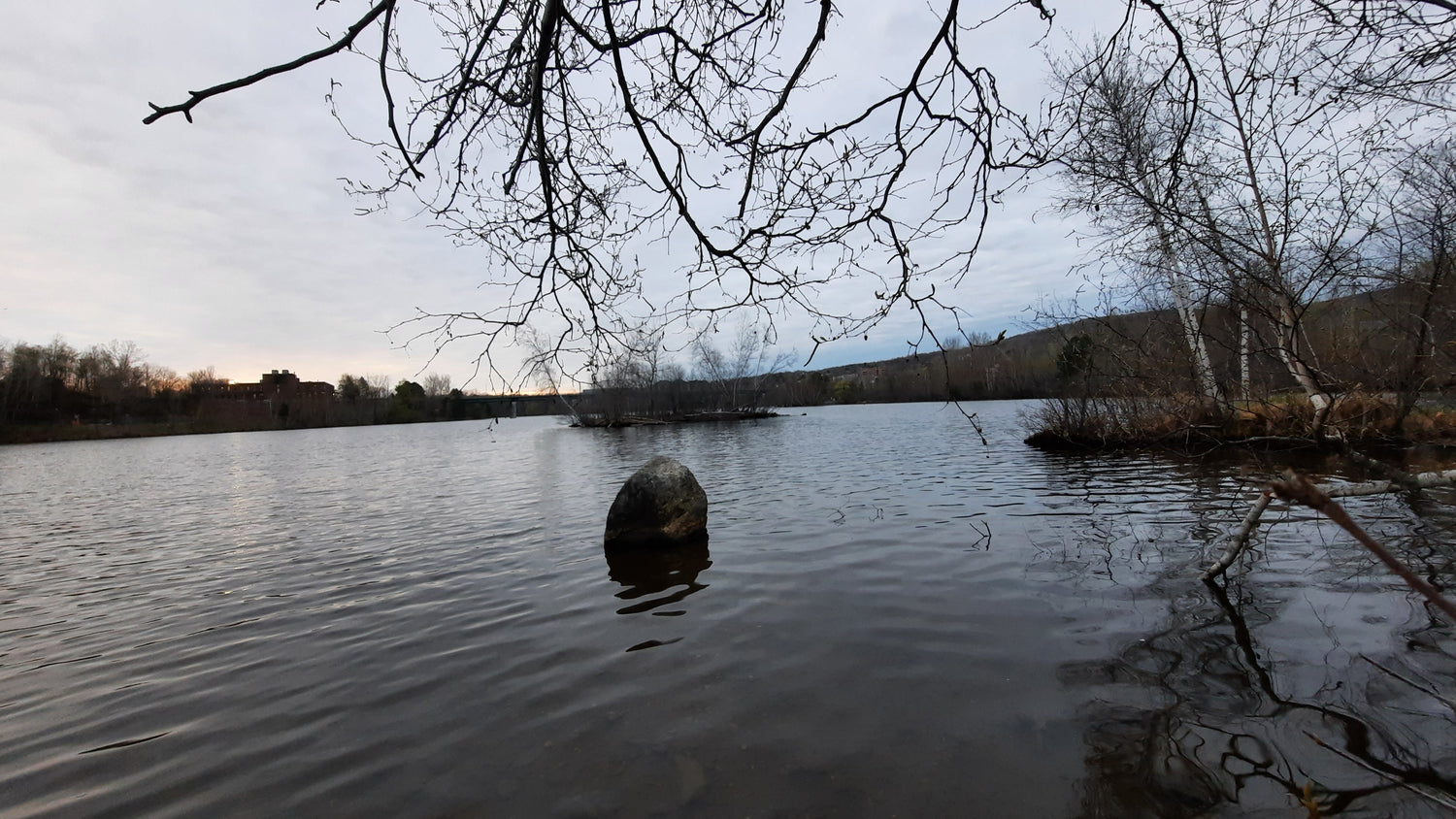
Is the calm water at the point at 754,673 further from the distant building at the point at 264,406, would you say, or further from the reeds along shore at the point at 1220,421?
the distant building at the point at 264,406

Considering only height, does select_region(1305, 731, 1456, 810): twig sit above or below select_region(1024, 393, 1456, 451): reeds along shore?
below

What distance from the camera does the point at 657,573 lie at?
25.9 feet

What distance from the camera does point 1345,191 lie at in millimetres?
8758

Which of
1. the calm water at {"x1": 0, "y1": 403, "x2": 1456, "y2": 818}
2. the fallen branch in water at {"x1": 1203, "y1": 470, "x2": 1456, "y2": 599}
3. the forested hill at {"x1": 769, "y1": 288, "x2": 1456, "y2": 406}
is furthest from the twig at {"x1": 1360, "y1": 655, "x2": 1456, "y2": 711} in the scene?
the forested hill at {"x1": 769, "y1": 288, "x2": 1456, "y2": 406}

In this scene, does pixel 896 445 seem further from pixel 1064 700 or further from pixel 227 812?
pixel 227 812

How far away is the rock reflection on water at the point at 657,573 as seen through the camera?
678 cm

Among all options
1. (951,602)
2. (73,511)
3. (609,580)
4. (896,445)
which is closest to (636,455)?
(896,445)

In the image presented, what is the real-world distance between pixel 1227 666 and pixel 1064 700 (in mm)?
1313

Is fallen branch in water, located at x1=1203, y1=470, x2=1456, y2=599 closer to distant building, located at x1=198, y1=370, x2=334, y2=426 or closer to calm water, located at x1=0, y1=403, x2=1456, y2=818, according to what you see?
calm water, located at x1=0, y1=403, x2=1456, y2=818

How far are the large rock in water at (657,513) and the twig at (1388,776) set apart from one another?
688 cm

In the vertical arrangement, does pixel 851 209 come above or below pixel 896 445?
above

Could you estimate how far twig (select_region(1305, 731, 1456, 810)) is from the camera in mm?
2998

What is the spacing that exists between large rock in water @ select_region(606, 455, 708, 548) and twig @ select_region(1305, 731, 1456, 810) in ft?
22.6

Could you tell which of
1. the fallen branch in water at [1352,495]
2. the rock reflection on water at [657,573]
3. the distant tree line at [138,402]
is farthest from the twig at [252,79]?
the distant tree line at [138,402]
